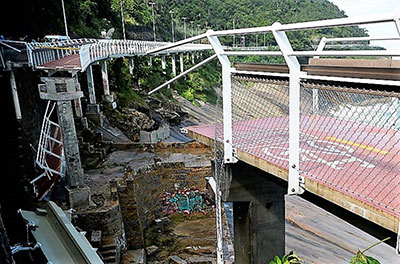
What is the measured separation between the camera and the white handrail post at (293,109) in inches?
104

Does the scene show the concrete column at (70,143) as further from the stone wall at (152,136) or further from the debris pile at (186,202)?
the stone wall at (152,136)

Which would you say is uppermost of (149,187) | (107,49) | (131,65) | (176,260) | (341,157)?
(107,49)

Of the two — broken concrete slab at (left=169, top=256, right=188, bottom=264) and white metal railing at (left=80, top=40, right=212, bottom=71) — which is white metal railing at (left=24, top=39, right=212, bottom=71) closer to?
white metal railing at (left=80, top=40, right=212, bottom=71)

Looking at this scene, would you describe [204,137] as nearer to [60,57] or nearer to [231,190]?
[231,190]

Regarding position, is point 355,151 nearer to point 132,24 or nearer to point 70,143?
point 70,143

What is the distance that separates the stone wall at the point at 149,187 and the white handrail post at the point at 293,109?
28.9ft

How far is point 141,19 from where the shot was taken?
4266cm

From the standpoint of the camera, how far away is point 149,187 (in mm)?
12906

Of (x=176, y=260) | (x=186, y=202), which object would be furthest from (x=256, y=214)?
(x=186, y=202)

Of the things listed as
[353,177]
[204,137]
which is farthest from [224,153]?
[353,177]

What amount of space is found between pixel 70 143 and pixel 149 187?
14.7 feet

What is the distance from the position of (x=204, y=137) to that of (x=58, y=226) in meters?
2.67

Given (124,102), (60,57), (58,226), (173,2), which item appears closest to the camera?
(58,226)

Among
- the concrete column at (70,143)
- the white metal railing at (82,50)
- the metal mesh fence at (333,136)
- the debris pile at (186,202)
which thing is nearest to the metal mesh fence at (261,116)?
the metal mesh fence at (333,136)
